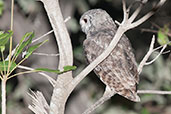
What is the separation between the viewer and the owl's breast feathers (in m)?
2.40

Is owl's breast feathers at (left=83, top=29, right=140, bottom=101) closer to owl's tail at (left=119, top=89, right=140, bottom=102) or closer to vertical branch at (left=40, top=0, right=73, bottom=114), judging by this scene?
owl's tail at (left=119, top=89, right=140, bottom=102)

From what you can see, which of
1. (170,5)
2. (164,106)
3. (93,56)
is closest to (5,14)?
(93,56)

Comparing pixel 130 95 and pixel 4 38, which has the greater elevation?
pixel 4 38

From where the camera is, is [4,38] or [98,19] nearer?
[4,38]

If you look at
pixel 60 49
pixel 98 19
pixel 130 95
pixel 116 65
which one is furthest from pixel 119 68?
pixel 60 49

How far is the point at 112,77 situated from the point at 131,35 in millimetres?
2750

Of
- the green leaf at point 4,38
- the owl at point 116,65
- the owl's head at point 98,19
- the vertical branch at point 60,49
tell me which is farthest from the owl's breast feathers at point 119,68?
the green leaf at point 4,38

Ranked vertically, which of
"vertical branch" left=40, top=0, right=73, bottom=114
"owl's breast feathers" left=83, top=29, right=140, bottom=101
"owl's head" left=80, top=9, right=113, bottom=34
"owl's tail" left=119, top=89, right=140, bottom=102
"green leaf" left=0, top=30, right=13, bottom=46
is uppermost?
"green leaf" left=0, top=30, right=13, bottom=46

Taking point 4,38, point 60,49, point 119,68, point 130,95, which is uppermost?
point 4,38

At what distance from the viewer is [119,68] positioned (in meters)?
2.44

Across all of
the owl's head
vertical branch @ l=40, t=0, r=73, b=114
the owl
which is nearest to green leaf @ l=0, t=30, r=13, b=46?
vertical branch @ l=40, t=0, r=73, b=114

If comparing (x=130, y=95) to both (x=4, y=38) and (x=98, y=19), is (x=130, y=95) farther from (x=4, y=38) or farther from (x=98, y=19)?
(x=4, y=38)

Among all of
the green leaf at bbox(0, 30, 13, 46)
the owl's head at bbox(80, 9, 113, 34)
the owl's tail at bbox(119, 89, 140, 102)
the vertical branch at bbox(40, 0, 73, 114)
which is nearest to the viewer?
the green leaf at bbox(0, 30, 13, 46)

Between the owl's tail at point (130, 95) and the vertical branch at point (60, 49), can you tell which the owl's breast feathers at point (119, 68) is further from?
the vertical branch at point (60, 49)
